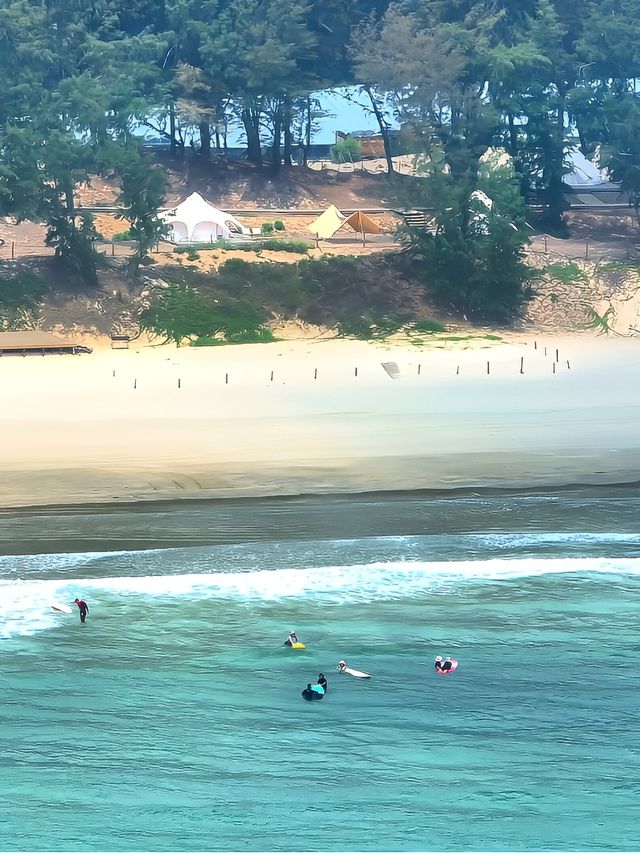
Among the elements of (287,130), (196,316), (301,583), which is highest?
(287,130)

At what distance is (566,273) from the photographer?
69.1 m

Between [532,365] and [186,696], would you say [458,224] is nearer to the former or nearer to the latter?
[532,365]

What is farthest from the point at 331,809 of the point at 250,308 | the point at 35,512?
the point at 250,308

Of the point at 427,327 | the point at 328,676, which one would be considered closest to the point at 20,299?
the point at 427,327

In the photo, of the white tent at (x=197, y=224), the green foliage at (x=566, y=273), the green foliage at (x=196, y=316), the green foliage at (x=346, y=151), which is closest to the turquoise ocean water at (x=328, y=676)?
the green foliage at (x=196, y=316)

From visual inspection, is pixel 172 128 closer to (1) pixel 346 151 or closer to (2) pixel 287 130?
(2) pixel 287 130

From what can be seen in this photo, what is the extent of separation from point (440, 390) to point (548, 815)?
3206cm

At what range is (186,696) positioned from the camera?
69.1ft

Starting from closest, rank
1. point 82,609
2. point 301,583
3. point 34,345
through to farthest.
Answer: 1. point 82,609
2. point 301,583
3. point 34,345

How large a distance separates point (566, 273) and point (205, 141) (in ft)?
114

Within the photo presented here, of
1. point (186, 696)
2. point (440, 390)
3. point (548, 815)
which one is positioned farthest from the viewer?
point (440, 390)

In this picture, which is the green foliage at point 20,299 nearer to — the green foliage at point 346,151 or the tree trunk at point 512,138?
the tree trunk at point 512,138

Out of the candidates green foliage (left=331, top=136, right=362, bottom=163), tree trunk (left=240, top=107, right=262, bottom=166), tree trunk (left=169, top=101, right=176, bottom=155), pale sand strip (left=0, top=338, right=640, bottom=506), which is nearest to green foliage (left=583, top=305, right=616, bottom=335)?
pale sand strip (left=0, top=338, right=640, bottom=506)

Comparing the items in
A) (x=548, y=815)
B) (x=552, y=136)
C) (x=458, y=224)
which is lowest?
(x=548, y=815)
